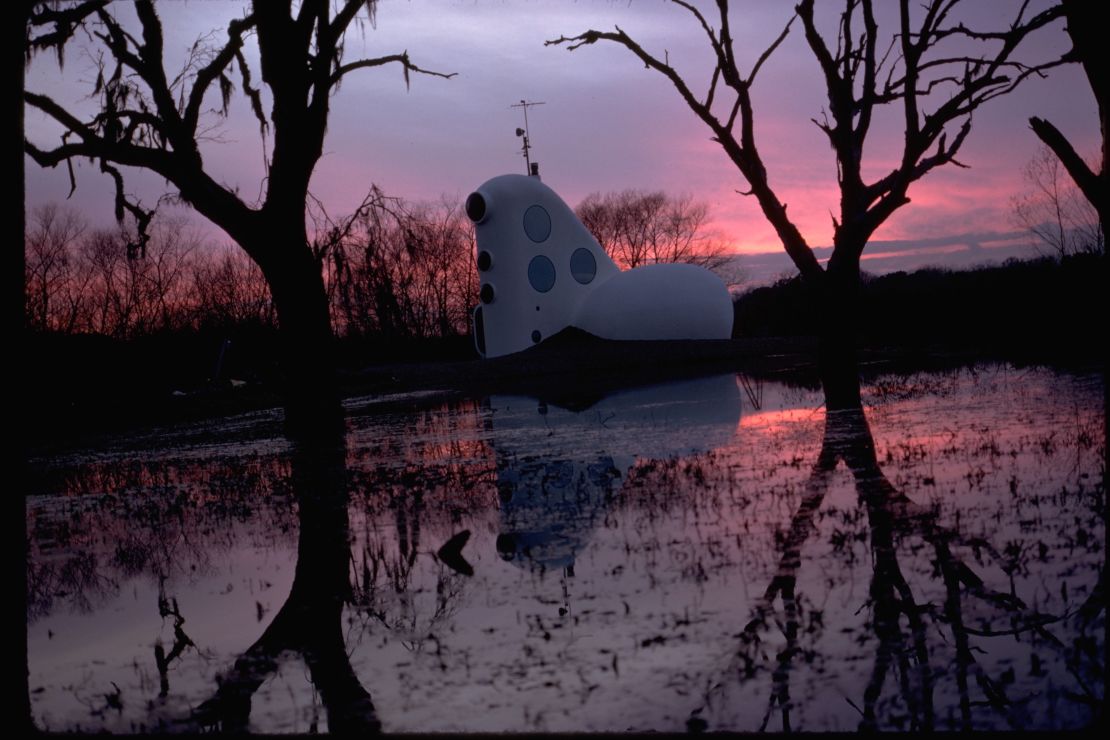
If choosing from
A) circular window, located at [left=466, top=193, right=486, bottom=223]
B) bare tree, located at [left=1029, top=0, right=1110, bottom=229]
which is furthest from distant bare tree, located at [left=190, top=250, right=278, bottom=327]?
bare tree, located at [left=1029, top=0, right=1110, bottom=229]

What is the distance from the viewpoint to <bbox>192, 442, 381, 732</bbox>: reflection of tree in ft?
11.8

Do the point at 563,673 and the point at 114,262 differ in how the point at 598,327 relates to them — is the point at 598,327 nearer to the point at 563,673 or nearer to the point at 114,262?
the point at 114,262

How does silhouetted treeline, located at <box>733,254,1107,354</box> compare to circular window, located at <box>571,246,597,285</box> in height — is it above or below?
below

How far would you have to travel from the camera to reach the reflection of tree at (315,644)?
11.8 ft

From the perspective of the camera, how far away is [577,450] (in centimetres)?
1030

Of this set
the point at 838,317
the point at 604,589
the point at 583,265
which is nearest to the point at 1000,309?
the point at 583,265

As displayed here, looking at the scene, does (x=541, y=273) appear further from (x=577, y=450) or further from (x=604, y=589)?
(x=604, y=589)

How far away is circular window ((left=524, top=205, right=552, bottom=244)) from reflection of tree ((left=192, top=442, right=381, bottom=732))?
105 feet

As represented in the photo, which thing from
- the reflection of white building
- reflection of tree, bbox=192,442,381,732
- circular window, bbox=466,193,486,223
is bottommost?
reflection of tree, bbox=192,442,381,732

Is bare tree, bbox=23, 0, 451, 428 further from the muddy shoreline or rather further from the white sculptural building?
the white sculptural building

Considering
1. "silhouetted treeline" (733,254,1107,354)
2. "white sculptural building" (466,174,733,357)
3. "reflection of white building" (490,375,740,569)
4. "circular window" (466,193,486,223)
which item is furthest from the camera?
"circular window" (466,193,486,223)

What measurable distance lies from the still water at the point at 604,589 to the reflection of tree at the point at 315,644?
2 cm

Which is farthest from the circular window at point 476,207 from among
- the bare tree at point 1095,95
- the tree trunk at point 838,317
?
the bare tree at point 1095,95

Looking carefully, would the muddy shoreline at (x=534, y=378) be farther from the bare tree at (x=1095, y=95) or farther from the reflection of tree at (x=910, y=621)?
the bare tree at (x=1095, y=95)
